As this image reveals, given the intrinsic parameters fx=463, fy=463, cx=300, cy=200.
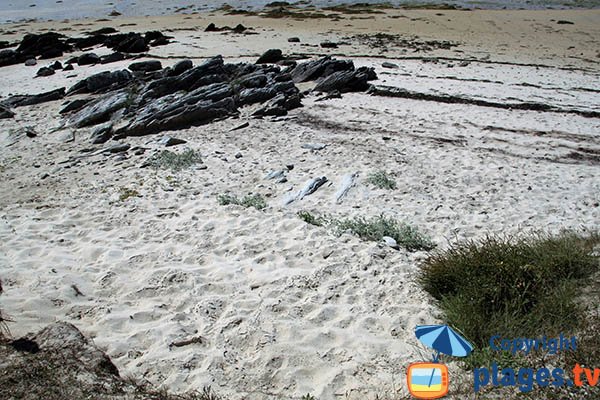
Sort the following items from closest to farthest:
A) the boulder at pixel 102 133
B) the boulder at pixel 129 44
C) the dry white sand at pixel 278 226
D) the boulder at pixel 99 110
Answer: the dry white sand at pixel 278 226
the boulder at pixel 102 133
the boulder at pixel 99 110
the boulder at pixel 129 44

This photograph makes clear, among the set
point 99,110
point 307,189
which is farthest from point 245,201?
point 99,110

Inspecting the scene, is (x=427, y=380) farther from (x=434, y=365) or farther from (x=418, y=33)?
(x=418, y=33)

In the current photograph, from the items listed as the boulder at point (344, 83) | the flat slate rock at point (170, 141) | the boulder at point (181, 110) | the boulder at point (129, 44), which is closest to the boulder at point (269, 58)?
the boulder at point (344, 83)

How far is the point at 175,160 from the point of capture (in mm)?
11117

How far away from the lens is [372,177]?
9977 mm

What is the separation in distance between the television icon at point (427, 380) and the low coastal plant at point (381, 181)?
520cm

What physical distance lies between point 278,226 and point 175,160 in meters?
4.19

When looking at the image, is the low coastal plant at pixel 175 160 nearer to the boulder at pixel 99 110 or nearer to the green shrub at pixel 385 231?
the green shrub at pixel 385 231

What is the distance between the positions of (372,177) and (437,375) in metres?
5.86

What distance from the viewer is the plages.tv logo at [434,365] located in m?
4.36

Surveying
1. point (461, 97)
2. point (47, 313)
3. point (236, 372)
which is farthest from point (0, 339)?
point (461, 97)

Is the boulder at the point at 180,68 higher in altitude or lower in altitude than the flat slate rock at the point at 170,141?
higher

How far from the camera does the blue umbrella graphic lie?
4832mm

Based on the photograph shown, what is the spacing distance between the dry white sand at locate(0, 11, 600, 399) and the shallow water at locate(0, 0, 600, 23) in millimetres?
45349
